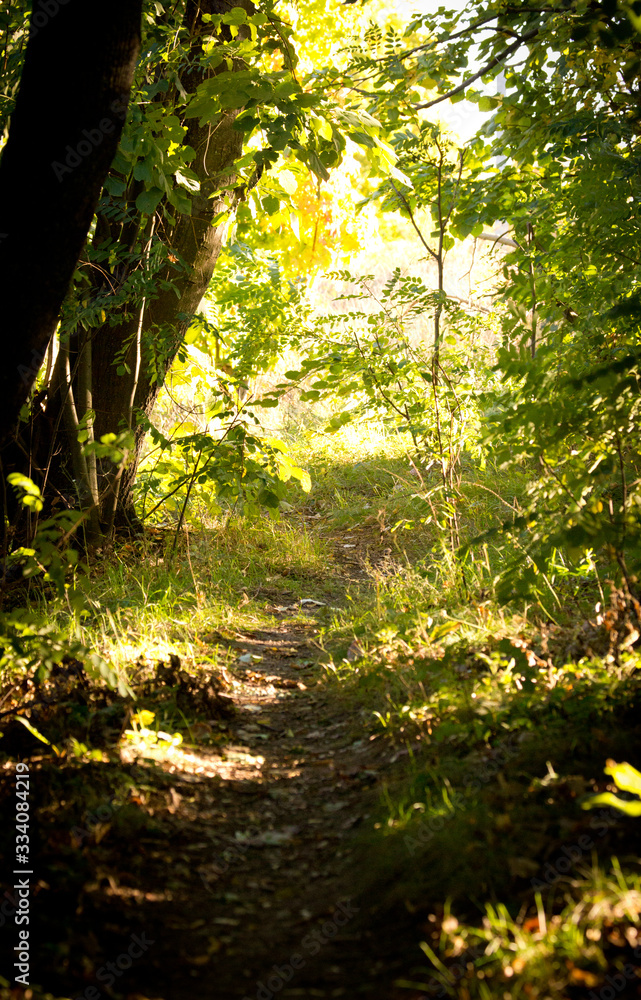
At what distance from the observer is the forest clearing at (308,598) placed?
1.73m

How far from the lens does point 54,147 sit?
6.60 ft

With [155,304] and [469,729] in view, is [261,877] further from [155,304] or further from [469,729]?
[155,304]

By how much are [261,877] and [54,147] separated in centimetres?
219

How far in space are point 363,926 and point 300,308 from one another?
461cm

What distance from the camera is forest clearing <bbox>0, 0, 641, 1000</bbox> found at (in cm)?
173

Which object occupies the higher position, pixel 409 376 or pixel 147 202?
pixel 147 202

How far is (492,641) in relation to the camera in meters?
3.12

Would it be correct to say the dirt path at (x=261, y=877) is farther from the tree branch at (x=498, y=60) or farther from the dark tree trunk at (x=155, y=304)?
the tree branch at (x=498, y=60)

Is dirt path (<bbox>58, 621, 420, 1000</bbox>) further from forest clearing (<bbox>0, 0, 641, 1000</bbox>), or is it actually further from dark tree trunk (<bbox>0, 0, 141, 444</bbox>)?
dark tree trunk (<bbox>0, 0, 141, 444</bbox>)

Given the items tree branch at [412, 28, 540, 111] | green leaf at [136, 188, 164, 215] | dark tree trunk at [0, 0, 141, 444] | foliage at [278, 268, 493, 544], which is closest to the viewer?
dark tree trunk at [0, 0, 141, 444]

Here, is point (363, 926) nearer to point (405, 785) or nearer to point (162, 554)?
point (405, 785)

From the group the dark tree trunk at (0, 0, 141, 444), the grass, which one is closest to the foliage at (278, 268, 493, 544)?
the grass

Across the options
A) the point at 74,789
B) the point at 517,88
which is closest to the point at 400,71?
the point at 517,88

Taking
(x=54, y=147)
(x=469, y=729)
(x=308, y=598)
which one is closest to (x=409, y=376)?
(x=308, y=598)
